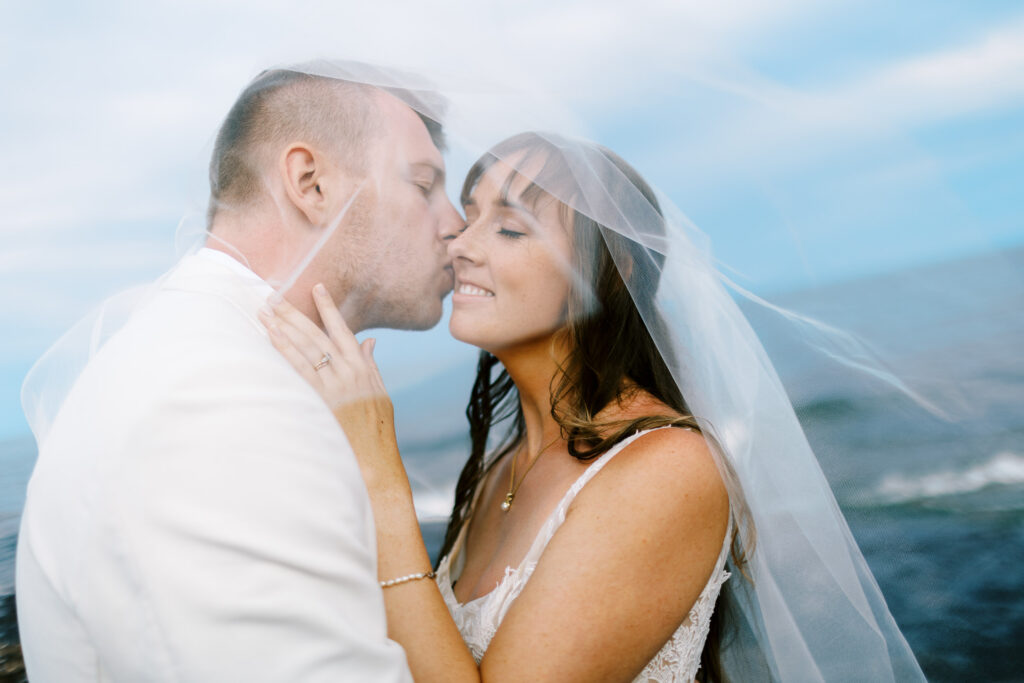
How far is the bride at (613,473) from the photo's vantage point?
1372mm

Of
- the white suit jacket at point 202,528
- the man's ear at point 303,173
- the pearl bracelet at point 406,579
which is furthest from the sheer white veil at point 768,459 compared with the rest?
the white suit jacket at point 202,528

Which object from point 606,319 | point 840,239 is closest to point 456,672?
point 606,319

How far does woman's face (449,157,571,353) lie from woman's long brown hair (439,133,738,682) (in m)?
0.04

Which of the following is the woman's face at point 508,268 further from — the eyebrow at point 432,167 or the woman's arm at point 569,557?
the woman's arm at point 569,557

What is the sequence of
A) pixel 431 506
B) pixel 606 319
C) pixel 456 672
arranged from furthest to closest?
pixel 431 506 < pixel 606 319 < pixel 456 672

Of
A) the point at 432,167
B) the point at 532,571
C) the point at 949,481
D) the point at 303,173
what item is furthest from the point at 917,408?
the point at 303,173

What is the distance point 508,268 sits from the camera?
1.78m

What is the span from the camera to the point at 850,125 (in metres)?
1.46

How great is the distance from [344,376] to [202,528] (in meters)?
0.50

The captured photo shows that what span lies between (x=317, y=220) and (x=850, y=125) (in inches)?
41.9

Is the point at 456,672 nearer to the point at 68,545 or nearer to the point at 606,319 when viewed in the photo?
the point at 68,545

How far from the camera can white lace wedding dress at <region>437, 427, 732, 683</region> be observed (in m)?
1.60

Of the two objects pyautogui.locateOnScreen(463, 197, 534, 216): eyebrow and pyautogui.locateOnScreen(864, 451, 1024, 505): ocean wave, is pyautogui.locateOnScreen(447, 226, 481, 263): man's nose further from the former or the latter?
pyautogui.locateOnScreen(864, 451, 1024, 505): ocean wave

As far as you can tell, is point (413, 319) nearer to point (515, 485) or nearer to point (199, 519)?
point (515, 485)
